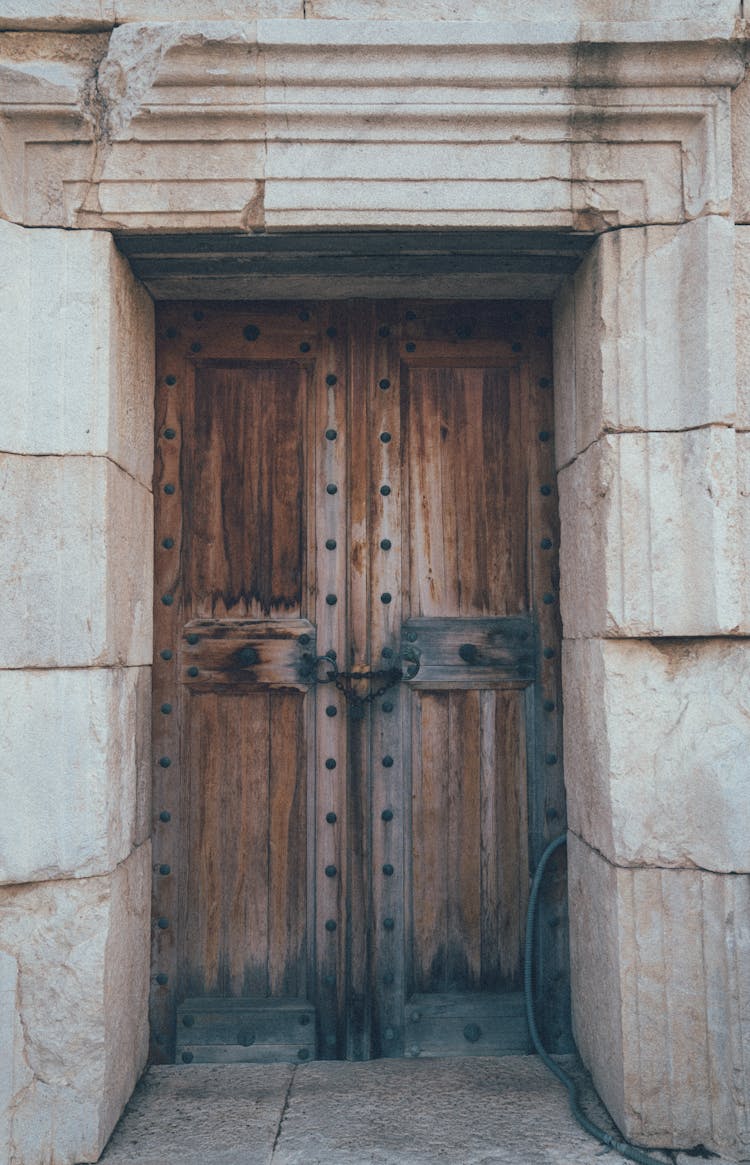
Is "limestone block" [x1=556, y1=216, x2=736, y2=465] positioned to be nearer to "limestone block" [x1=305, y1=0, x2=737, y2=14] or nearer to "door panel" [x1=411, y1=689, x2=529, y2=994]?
"limestone block" [x1=305, y1=0, x2=737, y2=14]

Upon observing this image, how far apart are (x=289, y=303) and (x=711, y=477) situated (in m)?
1.28

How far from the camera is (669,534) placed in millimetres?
2025

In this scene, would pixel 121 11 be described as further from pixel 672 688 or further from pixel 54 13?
pixel 672 688

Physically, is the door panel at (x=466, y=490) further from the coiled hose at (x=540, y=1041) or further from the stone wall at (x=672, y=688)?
the coiled hose at (x=540, y=1041)

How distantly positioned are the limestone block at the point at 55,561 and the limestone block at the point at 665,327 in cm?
120

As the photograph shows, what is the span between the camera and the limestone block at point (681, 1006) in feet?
6.40

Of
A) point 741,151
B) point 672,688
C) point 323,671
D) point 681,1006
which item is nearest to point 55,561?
point 323,671

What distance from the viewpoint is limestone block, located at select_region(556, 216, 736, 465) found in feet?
6.57

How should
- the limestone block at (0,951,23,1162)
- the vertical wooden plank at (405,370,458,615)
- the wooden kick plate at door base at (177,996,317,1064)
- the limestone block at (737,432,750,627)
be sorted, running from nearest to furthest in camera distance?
the limestone block at (0,951,23,1162) < the limestone block at (737,432,750,627) < the wooden kick plate at door base at (177,996,317,1064) < the vertical wooden plank at (405,370,458,615)

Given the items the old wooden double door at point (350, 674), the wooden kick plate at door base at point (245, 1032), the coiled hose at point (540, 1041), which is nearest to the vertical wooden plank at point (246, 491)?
the old wooden double door at point (350, 674)

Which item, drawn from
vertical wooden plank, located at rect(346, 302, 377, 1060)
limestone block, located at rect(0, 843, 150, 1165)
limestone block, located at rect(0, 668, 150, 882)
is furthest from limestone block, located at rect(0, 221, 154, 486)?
limestone block, located at rect(0, 843, 150, 1165)

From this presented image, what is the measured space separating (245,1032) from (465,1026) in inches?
23.6

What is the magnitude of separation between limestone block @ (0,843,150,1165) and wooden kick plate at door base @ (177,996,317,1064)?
1.29ft

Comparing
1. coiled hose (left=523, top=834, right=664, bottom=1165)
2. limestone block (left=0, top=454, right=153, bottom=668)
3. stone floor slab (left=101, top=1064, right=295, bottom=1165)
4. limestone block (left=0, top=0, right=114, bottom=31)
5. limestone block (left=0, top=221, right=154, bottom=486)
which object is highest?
limestone block (left=0, top=0, right=114, bottom=31)
